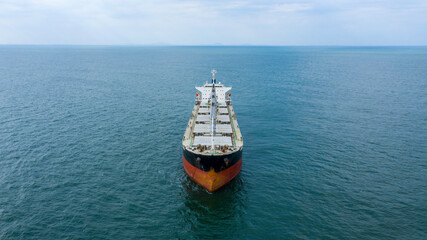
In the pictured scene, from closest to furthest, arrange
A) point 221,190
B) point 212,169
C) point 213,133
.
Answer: point 212,169, point 221,190, point 213,133

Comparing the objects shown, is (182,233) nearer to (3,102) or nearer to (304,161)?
(304,161)

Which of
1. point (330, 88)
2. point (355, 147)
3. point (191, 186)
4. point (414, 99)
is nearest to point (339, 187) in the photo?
point (355, 147)

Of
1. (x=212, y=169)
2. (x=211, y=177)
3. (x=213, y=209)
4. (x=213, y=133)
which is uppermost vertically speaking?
(x=213, y=133)

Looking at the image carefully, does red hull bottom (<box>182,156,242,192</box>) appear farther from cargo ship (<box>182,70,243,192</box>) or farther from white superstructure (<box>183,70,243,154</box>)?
white superstructure (<box>183,70,243,154</box>)

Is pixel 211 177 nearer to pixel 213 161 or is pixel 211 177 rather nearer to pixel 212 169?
pixel 212 169

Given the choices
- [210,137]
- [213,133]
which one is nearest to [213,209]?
[210,137]

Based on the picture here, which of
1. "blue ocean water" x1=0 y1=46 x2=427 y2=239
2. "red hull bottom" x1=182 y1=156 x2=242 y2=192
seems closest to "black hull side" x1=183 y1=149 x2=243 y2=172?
"red hull bottom" x1=182 y1=156 x2=242 y2=192

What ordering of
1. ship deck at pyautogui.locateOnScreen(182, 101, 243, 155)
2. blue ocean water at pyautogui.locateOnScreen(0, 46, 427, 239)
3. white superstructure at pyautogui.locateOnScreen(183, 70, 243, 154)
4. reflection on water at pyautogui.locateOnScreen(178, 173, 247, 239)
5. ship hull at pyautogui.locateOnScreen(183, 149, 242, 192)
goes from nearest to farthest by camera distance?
reflection on water at pyautogui.locateOnScreen(178, 173, 247, 239) < blue ocean water at pyautogui.locateOnScreen(0, 46, 427, 239) < ship hull at pyautogui.locateOnScreen(183, 149, 242, 192) < ship deck at pyautogui.locateOnScreen(182, 101, 243, 155) < white superstructure at pyautogui.locateOnScreen(183, 70, 243, 154)
